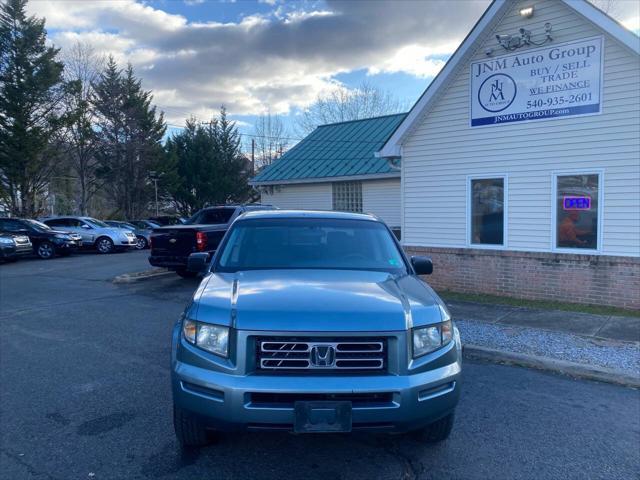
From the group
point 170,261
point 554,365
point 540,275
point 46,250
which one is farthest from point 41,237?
point 554,365

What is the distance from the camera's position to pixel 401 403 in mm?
2973

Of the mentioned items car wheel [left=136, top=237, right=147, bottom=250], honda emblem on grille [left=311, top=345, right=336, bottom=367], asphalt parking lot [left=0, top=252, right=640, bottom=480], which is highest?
honda emblem on grille [left=311, top=345, right=336, bottom=367]

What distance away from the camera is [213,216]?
13492mm

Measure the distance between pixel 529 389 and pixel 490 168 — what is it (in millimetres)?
5903

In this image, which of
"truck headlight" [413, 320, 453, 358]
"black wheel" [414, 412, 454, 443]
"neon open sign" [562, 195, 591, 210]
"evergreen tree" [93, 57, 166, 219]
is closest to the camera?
"truck headlight" [413, 320, 453, 358]

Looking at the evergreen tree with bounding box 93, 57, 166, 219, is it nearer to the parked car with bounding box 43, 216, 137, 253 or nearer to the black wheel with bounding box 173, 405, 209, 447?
the parked car with bounding box 43, 216, 137, 253

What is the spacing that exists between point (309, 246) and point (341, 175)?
510 inches

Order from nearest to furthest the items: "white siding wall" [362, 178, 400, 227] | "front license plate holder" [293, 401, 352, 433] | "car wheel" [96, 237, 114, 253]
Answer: "front license plate holder" [293, 401, 352, 433] < "white siding wall" [362, 178, 400, 227] < "car wheel" [96, 237, 114, 253]

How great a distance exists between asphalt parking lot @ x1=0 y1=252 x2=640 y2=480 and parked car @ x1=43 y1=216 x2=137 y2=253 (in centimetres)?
1616

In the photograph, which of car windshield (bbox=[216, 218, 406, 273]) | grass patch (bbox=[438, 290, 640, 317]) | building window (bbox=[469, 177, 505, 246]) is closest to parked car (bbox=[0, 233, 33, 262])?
grass patch (bbox=[438, 290, 640, 317])

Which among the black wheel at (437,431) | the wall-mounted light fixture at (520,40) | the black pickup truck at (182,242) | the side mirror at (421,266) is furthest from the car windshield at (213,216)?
the black wheel at (437,431)

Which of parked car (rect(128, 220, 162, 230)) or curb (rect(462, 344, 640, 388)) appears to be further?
parked car (rect(128, 220, 162, 230))

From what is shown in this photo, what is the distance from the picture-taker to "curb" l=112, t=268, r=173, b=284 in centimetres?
1290

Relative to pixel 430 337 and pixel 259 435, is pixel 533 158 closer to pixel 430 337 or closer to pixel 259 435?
pixel 430 337
